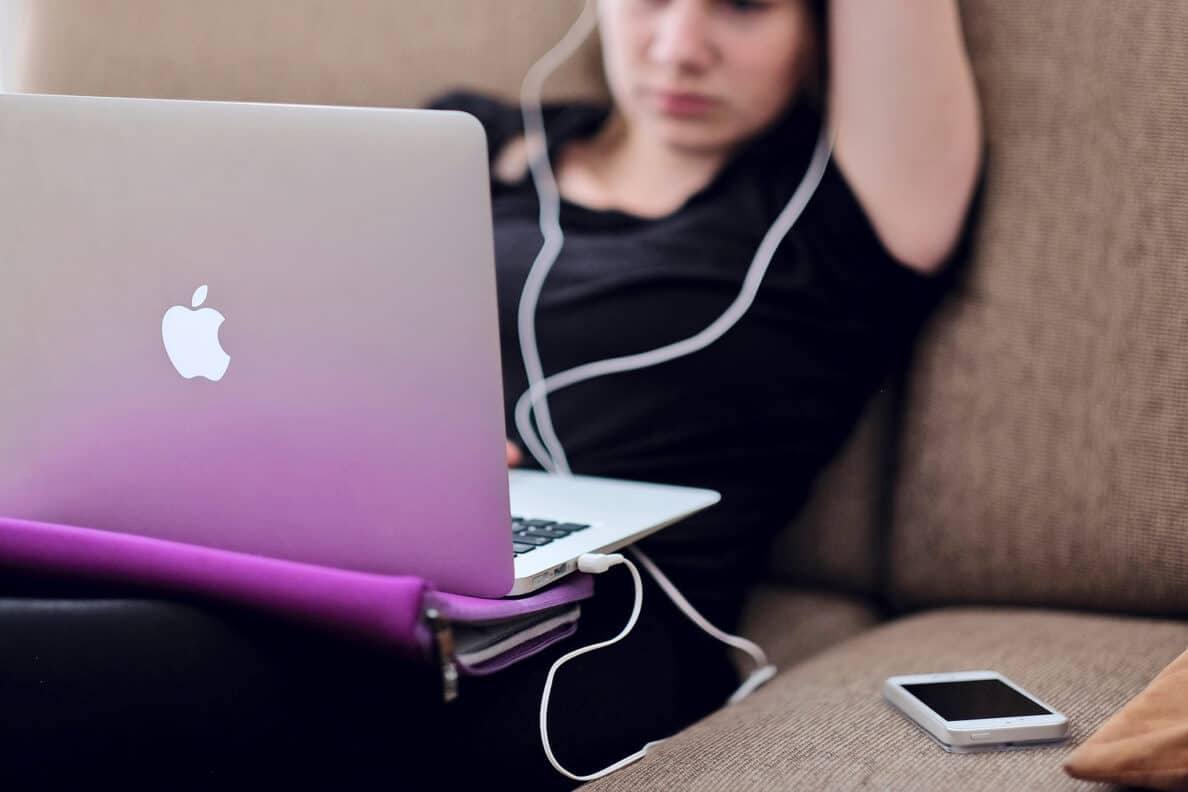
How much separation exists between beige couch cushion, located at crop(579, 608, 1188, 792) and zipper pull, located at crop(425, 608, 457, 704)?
173mm

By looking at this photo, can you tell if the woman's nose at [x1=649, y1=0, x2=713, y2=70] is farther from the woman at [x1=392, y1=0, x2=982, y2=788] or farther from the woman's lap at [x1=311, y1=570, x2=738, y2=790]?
the woman's lap at [x1=311, y1=570, x2=738, y2=790]

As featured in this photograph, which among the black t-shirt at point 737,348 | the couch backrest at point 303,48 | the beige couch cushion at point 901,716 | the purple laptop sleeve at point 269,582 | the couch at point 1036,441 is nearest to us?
the purple laptop sleeve at point 269,582

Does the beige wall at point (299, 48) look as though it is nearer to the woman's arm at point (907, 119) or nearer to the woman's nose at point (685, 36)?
the woman's nose at point (685, 36)

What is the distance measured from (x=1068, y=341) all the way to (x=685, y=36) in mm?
487

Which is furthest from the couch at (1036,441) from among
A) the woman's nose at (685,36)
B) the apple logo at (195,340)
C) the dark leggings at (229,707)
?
the apple logo at (195,340)

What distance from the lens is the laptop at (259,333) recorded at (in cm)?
60

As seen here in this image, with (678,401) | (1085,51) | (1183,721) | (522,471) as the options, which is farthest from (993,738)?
(1085,51)

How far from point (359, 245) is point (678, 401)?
1.65 feet

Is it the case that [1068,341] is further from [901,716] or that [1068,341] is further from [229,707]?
[229,707]

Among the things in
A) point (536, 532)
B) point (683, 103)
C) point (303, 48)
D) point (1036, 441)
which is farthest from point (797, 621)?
point (303, 48)

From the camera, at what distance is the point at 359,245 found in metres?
0.61

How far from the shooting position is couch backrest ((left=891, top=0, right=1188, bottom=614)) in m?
0.96

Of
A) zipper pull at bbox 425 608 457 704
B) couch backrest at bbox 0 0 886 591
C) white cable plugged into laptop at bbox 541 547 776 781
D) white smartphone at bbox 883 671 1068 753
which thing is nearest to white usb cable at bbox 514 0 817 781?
white cable plugged into laptop at bbox 541 547 776 781

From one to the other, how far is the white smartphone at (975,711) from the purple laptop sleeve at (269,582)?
29cm
